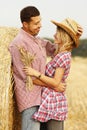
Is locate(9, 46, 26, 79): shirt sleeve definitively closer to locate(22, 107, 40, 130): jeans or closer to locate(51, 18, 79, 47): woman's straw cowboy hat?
locate(22, 107, 40, 130): jeans

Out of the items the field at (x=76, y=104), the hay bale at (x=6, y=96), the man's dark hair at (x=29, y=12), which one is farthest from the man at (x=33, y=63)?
the field at (x=76, y=104)

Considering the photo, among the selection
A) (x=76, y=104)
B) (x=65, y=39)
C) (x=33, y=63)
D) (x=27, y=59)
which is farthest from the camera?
(x=76, y=104)

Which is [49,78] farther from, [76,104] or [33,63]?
[76,104]

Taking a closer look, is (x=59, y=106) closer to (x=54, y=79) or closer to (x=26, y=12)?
(x=54, y=79)

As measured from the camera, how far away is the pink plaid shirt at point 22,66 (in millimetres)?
6023

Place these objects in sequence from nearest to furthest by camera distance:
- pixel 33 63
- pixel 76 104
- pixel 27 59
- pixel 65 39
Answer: pixel 27 59
pixel 33 63
pixel 65 39
pixel 76 104

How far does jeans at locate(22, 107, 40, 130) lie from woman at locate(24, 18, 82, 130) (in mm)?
49

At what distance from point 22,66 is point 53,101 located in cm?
49

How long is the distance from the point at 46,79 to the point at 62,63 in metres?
0.25

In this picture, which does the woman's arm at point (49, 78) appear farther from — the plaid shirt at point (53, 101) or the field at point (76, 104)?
the field at point (76, 104)

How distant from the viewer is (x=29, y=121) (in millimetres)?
6133

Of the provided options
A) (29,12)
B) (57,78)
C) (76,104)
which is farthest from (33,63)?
(76,104)

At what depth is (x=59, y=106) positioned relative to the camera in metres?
6.20

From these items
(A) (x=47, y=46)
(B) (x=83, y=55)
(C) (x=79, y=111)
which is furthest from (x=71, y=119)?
(B) (x=83, y=55)
